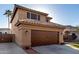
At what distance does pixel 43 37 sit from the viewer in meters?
11.9

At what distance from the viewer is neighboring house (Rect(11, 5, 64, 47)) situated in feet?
35.2

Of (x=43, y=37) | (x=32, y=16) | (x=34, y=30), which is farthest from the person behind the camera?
(x=32, y=16)

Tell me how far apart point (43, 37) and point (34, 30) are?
1.20 meters

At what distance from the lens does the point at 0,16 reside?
10359mm

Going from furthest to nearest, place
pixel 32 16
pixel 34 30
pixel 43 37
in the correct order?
pixel 32 16
pixel 43 37
pixel 34 30

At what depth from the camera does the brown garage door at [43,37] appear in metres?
11.3

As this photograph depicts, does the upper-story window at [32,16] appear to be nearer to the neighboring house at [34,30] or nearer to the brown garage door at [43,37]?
the neighboring house at [34,30]

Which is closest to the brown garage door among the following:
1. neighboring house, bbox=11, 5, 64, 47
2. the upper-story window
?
neighboring house, bbox=11, 5, 64, 47

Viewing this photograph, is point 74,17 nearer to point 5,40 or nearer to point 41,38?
point 41,38

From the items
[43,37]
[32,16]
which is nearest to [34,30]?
[43,37]

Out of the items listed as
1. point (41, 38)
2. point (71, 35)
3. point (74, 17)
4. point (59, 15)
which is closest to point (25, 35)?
point (41, 38)

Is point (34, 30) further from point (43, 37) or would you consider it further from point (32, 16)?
point (32, 16)

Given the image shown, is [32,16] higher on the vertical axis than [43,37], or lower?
higher
